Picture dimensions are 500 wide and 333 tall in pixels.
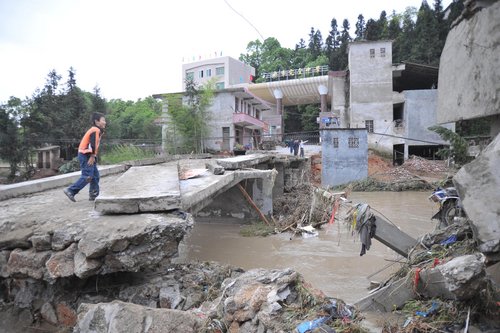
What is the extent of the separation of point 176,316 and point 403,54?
37925mm

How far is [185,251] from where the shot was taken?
9102mm

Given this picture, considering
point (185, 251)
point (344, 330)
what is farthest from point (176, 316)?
point (185, 251)

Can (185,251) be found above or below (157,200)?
below

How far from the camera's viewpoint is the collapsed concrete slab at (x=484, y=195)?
11.0ft

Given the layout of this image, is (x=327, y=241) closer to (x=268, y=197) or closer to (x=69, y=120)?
(x=268, y=197)

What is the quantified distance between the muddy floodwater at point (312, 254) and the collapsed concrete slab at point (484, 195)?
2.50 meters

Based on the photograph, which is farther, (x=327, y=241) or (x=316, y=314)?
(x=327, y=241)

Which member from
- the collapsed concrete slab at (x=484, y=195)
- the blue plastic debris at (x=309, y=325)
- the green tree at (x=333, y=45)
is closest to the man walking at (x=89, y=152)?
the blue plastic debris at (x=309, y=325)

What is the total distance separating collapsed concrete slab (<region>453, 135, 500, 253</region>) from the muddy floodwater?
250 cm

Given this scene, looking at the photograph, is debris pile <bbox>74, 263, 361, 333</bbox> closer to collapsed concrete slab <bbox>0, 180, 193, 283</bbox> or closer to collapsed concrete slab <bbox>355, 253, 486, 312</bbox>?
collapsed concrete slab <bbox>0, 180, 193, 283</bbox>

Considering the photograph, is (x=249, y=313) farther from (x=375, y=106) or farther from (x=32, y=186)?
(x=375, y=106)

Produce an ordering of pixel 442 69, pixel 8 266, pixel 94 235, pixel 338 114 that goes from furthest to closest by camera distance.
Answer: pixel 338 114 < pixel 442 69 < pixel 8 266 < pixel 94 235

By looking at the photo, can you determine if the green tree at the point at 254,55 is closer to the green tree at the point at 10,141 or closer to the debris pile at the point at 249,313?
the green tree at the point at 10,141

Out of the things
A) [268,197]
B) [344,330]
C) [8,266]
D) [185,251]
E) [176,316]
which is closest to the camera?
[344,330]
